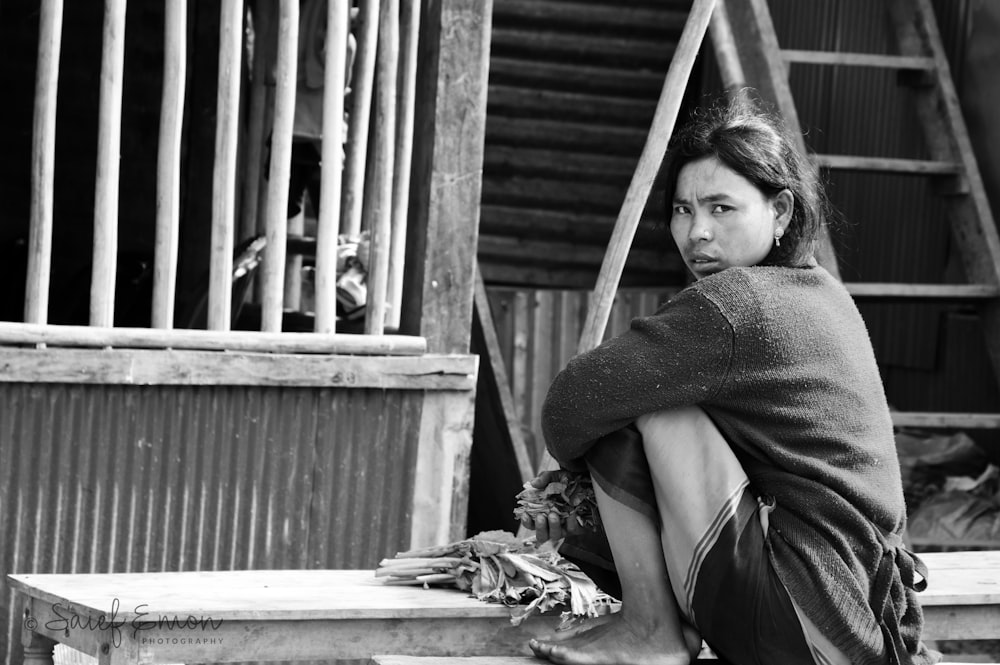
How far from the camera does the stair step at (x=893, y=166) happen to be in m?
5.00

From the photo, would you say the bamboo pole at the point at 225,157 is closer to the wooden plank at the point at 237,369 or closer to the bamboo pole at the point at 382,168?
the wooden plank at the point at 237,369

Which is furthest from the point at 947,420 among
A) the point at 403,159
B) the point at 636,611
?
the point at 636,611

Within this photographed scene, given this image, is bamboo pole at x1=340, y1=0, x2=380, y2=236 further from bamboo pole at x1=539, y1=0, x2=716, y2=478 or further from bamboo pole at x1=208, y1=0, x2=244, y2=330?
bamboo pole at x1=539, y1=0, x2=716, y2=478

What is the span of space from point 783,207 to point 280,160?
170 cm

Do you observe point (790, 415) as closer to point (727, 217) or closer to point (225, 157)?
point (727, 217)

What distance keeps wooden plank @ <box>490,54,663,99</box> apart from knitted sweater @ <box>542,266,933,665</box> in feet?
15.8

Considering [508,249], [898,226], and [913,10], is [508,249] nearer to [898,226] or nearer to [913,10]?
[898,226]

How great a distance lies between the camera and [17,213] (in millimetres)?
6652

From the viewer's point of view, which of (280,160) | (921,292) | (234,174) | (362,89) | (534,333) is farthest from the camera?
(534,333)

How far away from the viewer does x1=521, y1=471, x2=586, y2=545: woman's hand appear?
2.83 metres

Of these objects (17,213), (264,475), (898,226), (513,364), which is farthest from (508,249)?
(264,475)

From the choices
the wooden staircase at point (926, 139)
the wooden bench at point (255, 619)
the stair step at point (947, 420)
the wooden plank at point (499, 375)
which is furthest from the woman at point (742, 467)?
the wooden plank at point (499, 375)

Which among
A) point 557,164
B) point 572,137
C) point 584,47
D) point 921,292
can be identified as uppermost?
point 584,47

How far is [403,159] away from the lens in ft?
13.6
